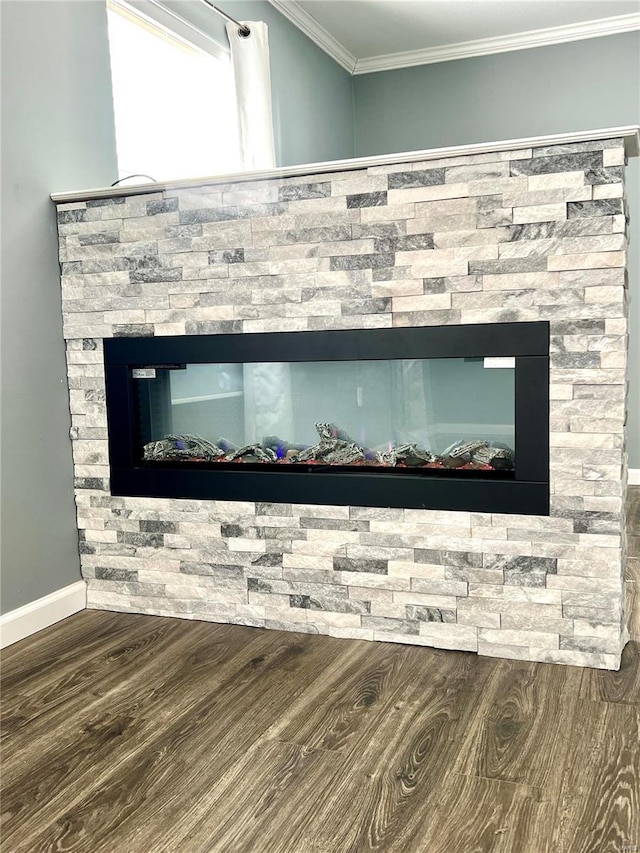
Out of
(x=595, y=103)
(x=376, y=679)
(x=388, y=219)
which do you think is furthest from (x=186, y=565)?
(x=595, y=103)

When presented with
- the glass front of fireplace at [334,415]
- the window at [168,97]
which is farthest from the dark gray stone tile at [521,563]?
the window at [168,97]

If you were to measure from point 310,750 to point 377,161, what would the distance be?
155 centimetres

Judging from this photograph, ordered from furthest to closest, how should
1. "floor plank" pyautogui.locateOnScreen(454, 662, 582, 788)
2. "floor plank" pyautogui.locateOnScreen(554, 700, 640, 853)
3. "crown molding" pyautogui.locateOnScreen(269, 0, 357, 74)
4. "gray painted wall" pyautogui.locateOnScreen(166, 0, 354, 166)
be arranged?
"crown molding" pyautogui.locateOnScreen(269, 0, 357, 74) → "gray painted wall" pyautogui.locateOnScreen(166, 0, 354, 166) → "floor plank" pyautogui.locateOnScreen(454, 662, 582, 788) → "floor plank" pyautogui.locateOnScreen(554, 700, 640, 853)

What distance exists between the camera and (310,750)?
1710mm

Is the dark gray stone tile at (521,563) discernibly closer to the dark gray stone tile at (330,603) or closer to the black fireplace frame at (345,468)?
the black fireplace frame at (345,468)

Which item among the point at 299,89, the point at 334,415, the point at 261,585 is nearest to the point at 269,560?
the point at 261,585

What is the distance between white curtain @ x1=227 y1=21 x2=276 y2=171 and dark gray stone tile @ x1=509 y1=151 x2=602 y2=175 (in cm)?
179

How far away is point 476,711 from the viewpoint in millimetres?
1861

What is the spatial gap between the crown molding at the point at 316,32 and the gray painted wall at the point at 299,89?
0.09 ft

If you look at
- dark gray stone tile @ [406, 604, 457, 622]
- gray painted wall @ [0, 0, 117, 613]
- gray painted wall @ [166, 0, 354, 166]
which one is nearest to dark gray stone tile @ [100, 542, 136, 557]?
gray painted wall @ [0, 0, 117, 613]

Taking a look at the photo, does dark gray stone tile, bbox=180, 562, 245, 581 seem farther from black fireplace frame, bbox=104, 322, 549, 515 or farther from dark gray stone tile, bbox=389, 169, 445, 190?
dark gray stone tile, bbox=389, 169, 445, 190

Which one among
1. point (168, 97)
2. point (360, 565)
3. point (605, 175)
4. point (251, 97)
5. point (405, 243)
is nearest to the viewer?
point (605, 175)

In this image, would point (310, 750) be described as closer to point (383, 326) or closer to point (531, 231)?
point (383, 326)

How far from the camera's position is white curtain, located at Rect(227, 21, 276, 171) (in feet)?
11.8
